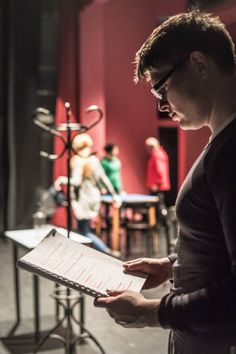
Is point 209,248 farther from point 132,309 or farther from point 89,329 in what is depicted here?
point 89,329

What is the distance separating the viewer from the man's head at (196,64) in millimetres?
961

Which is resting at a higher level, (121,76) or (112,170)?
(121,76)

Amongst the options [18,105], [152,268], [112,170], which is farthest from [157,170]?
[152,268]

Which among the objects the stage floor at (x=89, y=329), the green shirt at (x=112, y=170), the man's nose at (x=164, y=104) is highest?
the man's nose at (x=164, y=104)

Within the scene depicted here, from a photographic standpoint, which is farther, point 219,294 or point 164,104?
point 164,104

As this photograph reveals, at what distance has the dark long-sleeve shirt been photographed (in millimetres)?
885

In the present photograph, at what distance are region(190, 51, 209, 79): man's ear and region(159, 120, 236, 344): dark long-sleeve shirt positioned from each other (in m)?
0.10

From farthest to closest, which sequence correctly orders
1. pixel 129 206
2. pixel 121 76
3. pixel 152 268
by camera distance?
pixel 121 76
pixel 129 206
pixel 152 268

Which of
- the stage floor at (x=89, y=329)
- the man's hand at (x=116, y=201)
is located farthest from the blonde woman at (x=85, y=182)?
the stage floor at (x=89, y=329)

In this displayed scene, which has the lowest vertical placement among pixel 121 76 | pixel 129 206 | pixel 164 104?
pixel 129 206

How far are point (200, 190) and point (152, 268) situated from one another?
0.32 m

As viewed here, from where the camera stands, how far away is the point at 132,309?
0.97 metres

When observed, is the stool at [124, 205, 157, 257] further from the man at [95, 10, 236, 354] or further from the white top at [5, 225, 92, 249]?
the man at [95, 10, 236, 354]

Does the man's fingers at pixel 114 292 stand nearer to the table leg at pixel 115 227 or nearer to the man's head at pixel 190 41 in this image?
the man's head at pixel 190 41
